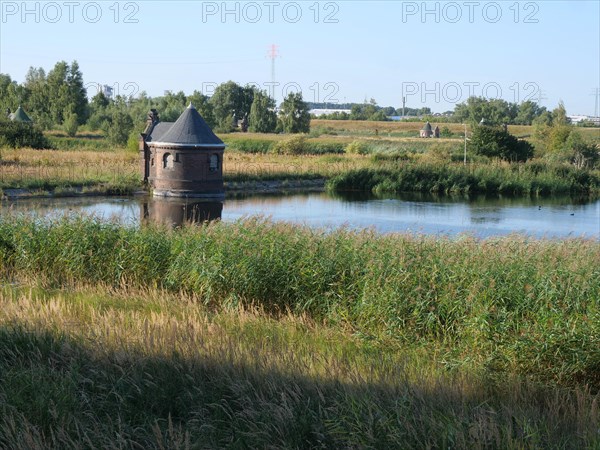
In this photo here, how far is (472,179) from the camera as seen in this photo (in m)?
43.8

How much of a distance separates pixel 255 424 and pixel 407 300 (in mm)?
3944

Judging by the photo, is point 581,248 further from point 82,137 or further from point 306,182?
point 82,137

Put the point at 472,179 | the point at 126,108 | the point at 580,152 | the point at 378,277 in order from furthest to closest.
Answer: the point at 126,108 < the point at 580,152 < the point at 472,179 < the point at 378,277

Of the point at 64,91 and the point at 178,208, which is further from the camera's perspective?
the point at 64,91

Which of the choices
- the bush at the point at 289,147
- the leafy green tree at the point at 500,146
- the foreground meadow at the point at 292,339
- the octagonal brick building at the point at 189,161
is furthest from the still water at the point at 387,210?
the bush at the point at 289,147

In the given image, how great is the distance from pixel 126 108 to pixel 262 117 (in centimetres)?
1432

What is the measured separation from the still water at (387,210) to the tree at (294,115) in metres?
42.1

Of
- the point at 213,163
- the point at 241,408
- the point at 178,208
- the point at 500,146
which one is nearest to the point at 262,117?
the point at 500,146

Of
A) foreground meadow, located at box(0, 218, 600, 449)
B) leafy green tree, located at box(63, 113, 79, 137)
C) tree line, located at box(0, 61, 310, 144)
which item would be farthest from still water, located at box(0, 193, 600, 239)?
leafy green tree, located at box(63, 113, 79, 137)

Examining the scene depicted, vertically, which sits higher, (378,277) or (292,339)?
(378,277)

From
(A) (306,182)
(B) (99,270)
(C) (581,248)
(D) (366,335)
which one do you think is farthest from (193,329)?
(A) (306,182)

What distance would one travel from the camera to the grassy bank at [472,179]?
43094 millimetres

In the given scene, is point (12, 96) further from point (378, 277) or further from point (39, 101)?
point (378, 277)

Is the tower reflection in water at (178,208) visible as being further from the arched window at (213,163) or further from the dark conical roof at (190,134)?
the dark conical roof at (190,134)
